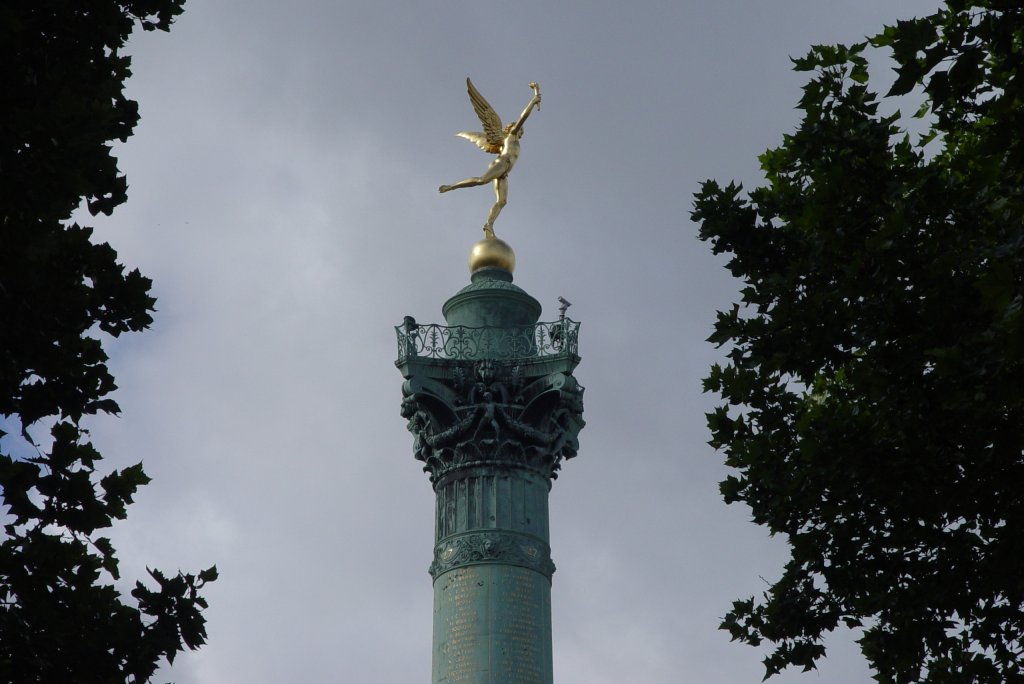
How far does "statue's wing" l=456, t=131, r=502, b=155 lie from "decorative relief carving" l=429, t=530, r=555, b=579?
10.4 metres

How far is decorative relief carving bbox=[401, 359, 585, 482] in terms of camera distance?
103ft

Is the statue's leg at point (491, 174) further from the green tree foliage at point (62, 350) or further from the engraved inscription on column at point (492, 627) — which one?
the green tree foliage at point (62, 350)

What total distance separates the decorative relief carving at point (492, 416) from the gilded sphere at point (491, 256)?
11.0 ft

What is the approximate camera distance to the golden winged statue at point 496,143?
36500mm

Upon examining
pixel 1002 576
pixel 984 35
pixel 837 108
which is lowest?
pixel 1002 576

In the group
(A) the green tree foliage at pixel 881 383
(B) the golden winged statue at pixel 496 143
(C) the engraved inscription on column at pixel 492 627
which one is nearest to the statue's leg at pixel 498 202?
(B) the golden winged statue at pixel 496 143

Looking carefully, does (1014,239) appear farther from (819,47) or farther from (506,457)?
(506,457)

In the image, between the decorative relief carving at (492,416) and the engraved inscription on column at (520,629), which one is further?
the decorative relief carving at (492,416)

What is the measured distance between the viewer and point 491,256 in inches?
1362

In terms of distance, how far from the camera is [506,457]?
103ft

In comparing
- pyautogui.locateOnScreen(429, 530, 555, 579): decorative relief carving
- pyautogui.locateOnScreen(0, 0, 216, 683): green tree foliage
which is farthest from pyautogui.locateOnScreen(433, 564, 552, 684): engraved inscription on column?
pyautogui.locateOnScreen(0, 0, 216, 683): green tree foliage

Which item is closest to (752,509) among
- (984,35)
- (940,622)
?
(940,622)

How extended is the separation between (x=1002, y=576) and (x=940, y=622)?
1000 millimetres

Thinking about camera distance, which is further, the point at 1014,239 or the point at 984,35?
the point at 1014,239
